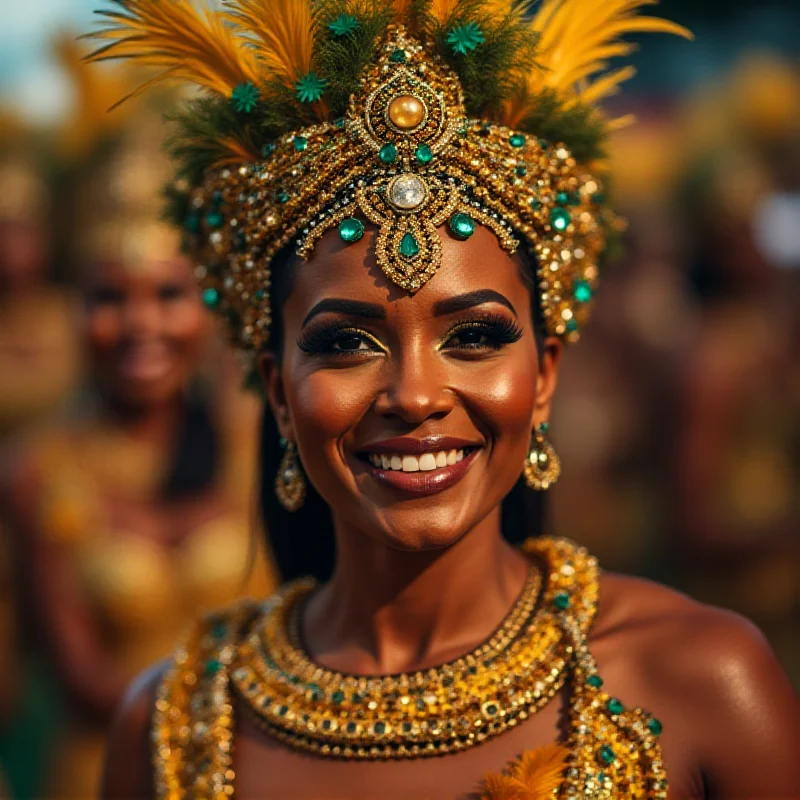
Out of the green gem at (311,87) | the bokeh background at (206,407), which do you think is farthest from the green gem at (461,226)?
the bokeh background at (206,407)

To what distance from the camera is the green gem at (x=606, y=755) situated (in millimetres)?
2592

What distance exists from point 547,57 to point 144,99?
11.7 ft

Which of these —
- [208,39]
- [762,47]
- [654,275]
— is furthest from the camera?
[762,47]

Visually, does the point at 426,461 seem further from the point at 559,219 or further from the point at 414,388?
the point at 559,219

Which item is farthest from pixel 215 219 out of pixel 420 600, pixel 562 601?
pixel 562 601

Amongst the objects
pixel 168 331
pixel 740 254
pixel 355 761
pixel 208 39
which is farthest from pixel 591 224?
pixel 740 254

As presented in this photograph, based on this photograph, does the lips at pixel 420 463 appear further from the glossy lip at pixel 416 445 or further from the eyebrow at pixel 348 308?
the eyebrow at pixel 348 308

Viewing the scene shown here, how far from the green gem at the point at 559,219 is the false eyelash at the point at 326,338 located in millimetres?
486

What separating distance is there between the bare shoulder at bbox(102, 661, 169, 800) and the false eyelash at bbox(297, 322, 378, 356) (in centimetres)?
97

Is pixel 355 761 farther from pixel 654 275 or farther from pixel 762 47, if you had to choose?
pixel 762 47

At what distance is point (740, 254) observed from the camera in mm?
7566

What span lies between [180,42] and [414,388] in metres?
0.96

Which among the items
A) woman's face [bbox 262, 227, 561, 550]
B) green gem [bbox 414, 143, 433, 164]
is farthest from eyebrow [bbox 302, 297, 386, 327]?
green gem [bbox 414, 143, 433, 164]

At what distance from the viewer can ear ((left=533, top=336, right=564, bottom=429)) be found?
292cm
